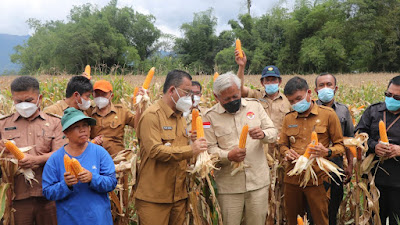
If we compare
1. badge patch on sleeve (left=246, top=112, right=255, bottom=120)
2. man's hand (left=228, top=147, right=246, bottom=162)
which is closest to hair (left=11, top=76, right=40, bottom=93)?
man's hand (left=228, top=147, right=246, bottom=162)

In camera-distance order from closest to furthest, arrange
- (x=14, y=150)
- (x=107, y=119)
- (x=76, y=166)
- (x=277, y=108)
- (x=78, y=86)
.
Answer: (x=76, y=166) < (x=14, y=150) < (x=78, y=86) < (x=107, y=119) < (x=277, y=108)

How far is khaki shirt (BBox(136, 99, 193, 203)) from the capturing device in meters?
2.92

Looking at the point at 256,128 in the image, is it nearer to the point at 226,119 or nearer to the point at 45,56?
the point at 226,119

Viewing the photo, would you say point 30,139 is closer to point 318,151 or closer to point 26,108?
point 26,108

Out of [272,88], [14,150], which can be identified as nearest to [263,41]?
[272,88]

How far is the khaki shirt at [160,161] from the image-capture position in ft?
9.59

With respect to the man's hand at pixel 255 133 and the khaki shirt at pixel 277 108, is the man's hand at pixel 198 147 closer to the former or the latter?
the man's hand at pixel 255 133

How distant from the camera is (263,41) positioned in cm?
4684

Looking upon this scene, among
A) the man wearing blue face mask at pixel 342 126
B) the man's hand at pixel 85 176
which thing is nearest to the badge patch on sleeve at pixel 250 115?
the man wearing blue face mask at pixel 342 126

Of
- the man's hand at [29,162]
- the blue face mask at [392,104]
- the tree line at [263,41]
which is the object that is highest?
the tree line at [263,41]

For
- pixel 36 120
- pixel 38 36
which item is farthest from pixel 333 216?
pixel 38 36

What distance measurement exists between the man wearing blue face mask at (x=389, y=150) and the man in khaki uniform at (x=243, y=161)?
1.26 m

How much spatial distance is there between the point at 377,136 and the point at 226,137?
182 cm

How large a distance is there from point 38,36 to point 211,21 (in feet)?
101
